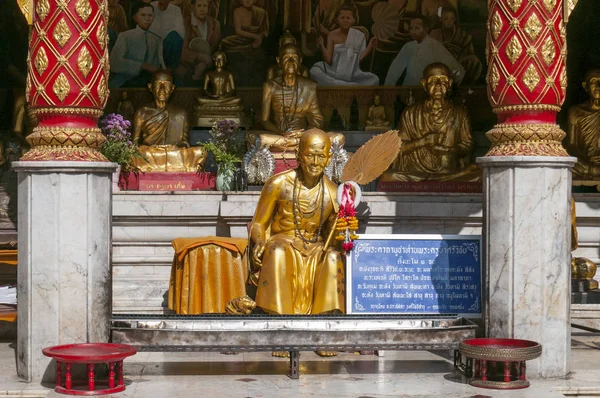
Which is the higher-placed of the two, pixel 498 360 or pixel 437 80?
pixel 437 80

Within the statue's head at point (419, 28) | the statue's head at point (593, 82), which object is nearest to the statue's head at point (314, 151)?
the statue's head at point (593, 82)

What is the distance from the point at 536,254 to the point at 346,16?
28.6 ft

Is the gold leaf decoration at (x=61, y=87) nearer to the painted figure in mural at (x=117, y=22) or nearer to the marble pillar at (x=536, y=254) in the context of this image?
the marble pillar at (x=536, y=254)

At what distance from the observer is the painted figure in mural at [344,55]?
60.5ft

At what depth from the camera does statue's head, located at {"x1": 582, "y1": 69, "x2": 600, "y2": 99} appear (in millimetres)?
17000

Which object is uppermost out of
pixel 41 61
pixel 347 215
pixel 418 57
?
pixel 418 57

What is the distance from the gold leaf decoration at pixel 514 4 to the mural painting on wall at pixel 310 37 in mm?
7610

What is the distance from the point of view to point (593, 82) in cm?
1705

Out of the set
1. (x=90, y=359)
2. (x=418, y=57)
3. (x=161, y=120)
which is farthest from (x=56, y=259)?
(x=418, y=57)

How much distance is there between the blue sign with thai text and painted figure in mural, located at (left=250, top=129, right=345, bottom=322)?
0.29 m

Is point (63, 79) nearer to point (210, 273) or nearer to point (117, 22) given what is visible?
point (210, 273)

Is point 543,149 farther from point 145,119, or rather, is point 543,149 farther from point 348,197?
point 145,119

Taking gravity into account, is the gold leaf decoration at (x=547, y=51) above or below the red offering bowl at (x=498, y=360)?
above

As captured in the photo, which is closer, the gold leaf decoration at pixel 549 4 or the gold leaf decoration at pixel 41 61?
the gold leaf decoration at pixel 41 61
